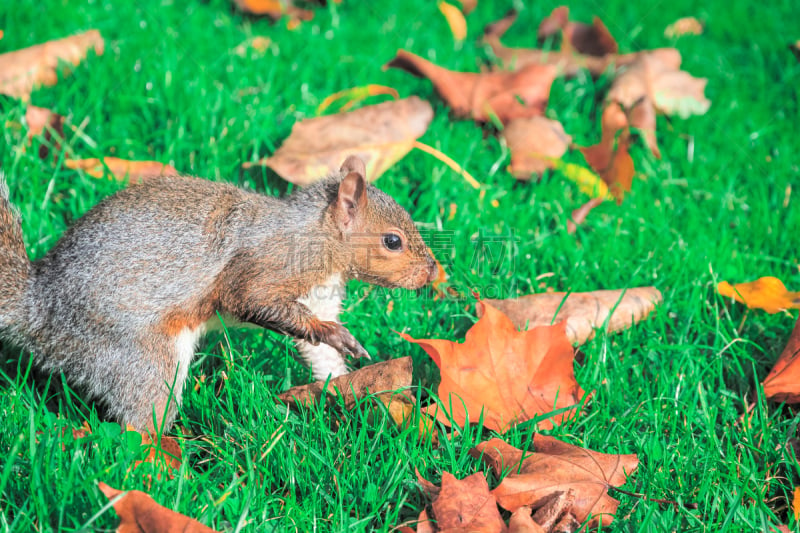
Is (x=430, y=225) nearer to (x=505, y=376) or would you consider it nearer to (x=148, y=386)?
(x=505, y=376)

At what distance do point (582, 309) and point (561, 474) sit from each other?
768mm

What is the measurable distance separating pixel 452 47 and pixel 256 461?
9.56ft

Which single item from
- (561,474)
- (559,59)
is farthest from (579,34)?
(561,474)

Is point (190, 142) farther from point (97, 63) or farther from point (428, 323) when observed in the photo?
point (428, 323)

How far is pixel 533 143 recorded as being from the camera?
3.48 meters

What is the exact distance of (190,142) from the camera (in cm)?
335

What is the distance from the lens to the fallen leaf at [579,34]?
14.4 feet

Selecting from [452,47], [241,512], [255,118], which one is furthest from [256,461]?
[452,47]

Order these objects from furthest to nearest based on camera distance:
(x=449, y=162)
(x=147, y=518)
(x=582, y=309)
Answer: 1. (x=449, y=162)
2. (x=582, y=309)
3. (x=147, y=518)

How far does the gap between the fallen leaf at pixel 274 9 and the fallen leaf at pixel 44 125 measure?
145 cm

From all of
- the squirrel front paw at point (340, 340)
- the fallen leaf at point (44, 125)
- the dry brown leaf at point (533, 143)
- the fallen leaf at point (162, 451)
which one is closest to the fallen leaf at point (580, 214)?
the dry brown leaf at point (533, 143)

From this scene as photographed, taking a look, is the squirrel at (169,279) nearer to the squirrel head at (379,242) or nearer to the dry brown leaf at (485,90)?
the squirrel head at (379,242)

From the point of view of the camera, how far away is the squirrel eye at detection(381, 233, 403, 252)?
271 cm

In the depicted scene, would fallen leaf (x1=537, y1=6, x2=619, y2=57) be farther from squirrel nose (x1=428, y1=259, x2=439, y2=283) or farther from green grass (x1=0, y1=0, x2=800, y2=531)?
squirrel nose (x1=428, y1=259, x2=439, y2=283)
